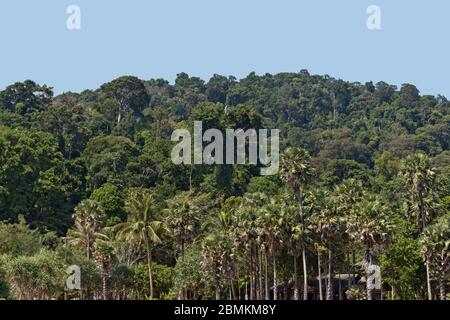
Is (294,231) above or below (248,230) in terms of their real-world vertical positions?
below

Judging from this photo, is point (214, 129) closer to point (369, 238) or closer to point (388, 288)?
point (388, 288)

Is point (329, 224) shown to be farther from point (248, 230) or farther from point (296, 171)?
point (248, 230)

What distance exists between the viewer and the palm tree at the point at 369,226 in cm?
7950

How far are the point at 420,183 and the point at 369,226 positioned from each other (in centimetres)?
1629

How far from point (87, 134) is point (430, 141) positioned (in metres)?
70.1

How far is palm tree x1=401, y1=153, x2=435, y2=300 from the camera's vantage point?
9419 centimetres

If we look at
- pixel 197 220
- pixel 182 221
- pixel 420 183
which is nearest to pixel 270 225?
pixel 182 221

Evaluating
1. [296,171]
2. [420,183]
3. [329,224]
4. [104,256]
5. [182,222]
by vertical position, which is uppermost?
[296,171]

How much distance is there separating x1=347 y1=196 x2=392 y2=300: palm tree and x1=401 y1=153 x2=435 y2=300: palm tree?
13040 millimetres

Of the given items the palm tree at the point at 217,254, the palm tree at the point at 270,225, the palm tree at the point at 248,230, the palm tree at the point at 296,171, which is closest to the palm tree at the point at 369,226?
the palm tree at the point at 270,225

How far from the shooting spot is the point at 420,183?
94000 millimetres

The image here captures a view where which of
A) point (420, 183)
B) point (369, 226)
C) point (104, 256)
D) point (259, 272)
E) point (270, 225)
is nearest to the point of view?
point (369, 226)

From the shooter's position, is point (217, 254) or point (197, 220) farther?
point (197, 220)

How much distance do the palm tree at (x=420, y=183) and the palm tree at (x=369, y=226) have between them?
13040 millimetres
